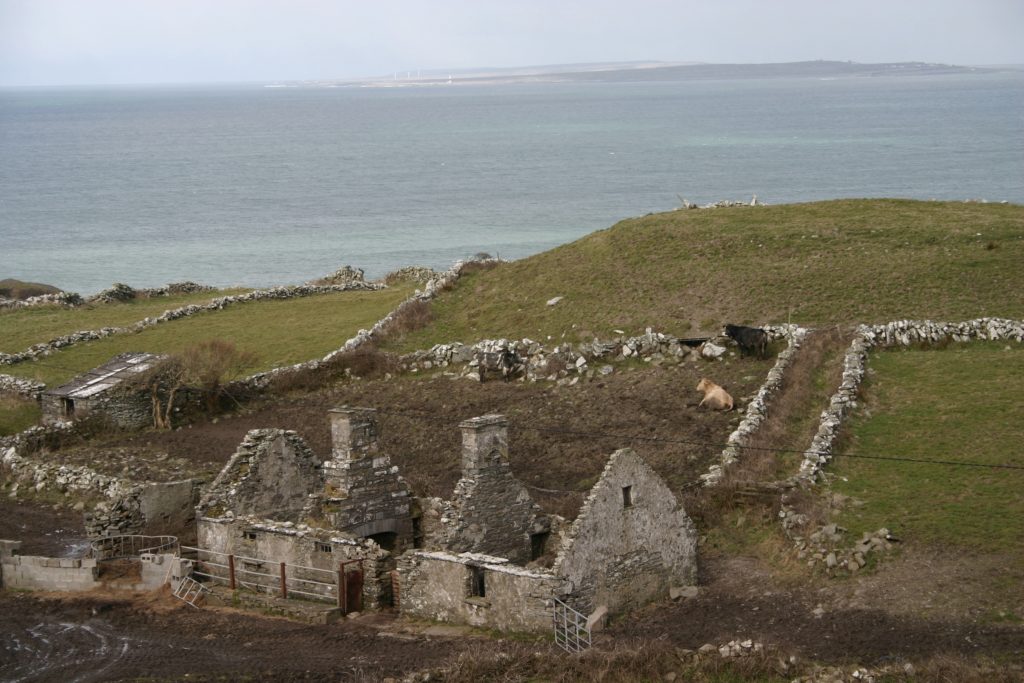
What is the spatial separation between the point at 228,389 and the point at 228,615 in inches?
814

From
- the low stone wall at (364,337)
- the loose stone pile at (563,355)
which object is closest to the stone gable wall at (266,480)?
the loose stone pile at (563,355)

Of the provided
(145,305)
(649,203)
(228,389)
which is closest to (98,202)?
(649,203)

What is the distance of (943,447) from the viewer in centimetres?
3341

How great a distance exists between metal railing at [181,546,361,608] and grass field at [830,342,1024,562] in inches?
392

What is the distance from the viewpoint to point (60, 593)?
29234 millimetres

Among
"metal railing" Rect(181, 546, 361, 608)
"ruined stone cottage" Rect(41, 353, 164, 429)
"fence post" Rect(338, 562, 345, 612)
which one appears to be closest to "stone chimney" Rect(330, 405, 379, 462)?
"metal railing" Rect(181, 546, 361, 608)

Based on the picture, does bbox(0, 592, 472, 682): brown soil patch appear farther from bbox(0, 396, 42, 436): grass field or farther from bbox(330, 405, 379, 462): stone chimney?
bbox(0, 396, 42, 436): grass field

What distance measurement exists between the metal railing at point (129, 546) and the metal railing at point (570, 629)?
32.1ft

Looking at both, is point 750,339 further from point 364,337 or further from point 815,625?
point 815,625

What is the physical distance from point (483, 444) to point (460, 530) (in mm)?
1616

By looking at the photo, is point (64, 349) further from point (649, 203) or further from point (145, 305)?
point (649, 203)

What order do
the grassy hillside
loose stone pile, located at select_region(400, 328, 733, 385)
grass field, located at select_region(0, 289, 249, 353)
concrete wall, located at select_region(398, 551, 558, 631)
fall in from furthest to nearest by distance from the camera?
1. grass field, located at select_region(0, 289, 249, 353)
2. the grassy hillside
3. loose stone pile, located at select_region(400, 328, 733, 385)
4. concrete wall, located at select_region(398, 551, 558, 631)

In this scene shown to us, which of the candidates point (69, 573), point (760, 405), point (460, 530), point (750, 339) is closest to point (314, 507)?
point (460, 530)

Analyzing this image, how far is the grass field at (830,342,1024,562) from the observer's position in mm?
28141
